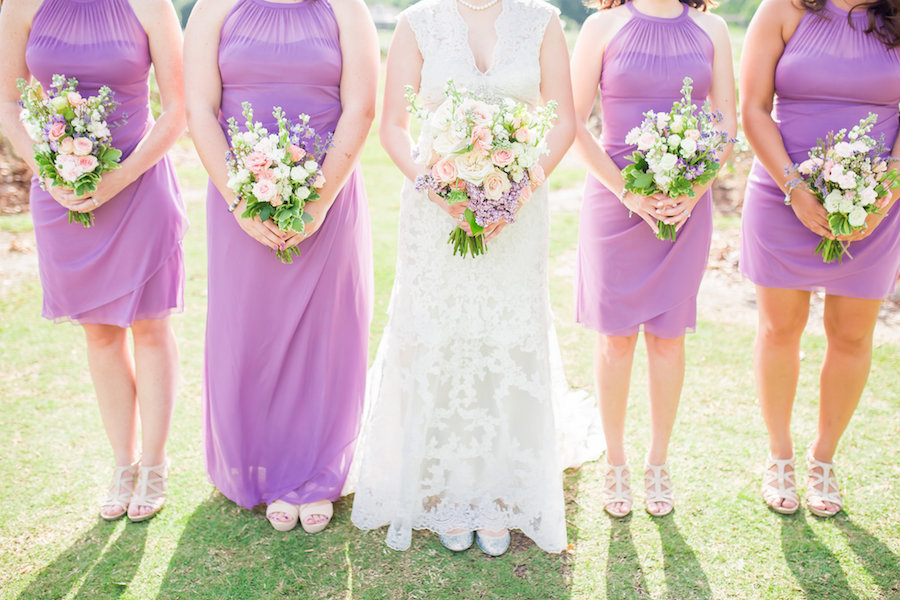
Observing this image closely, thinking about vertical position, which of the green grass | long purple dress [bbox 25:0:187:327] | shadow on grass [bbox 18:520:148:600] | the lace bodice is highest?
the lace bodice

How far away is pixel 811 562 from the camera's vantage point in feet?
11.8

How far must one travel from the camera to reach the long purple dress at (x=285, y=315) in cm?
336

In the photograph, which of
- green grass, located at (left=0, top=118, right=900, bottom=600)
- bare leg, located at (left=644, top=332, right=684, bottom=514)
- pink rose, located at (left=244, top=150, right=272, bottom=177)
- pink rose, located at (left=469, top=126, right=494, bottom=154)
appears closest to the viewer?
pink rose, located at (left=469, top=126, right=494, bottom=154)

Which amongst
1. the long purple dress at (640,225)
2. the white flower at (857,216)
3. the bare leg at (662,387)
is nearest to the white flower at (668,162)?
the long purple dress at (640,225)

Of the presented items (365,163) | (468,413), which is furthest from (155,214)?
(365,163)

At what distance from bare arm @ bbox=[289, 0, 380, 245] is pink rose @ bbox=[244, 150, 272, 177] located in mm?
368

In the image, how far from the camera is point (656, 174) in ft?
10.8

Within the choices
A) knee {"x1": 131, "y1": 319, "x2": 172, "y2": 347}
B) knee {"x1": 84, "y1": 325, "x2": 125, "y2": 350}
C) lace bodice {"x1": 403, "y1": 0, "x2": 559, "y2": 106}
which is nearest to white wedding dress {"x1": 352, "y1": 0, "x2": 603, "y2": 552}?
lace bodice {"x1": 403, "y1": 0, "x2": 559, "y2": 106}

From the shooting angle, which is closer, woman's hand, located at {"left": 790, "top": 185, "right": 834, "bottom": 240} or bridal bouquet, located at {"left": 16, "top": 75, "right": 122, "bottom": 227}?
bridal bouquet, located at {"left": 16, "top": 75, "right": 122, "bottom": 227}

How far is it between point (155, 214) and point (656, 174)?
2465 millimetres

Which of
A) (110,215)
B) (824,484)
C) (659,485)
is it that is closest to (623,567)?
(659,485)

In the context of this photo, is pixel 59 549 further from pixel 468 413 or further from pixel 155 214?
pixel 468 413

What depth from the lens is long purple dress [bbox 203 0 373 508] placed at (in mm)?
3355

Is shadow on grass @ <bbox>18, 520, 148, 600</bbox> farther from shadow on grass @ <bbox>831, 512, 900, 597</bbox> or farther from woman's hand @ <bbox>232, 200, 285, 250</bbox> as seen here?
shadow on grass @ <bbox>831, 512, 900, 597</bbox>
